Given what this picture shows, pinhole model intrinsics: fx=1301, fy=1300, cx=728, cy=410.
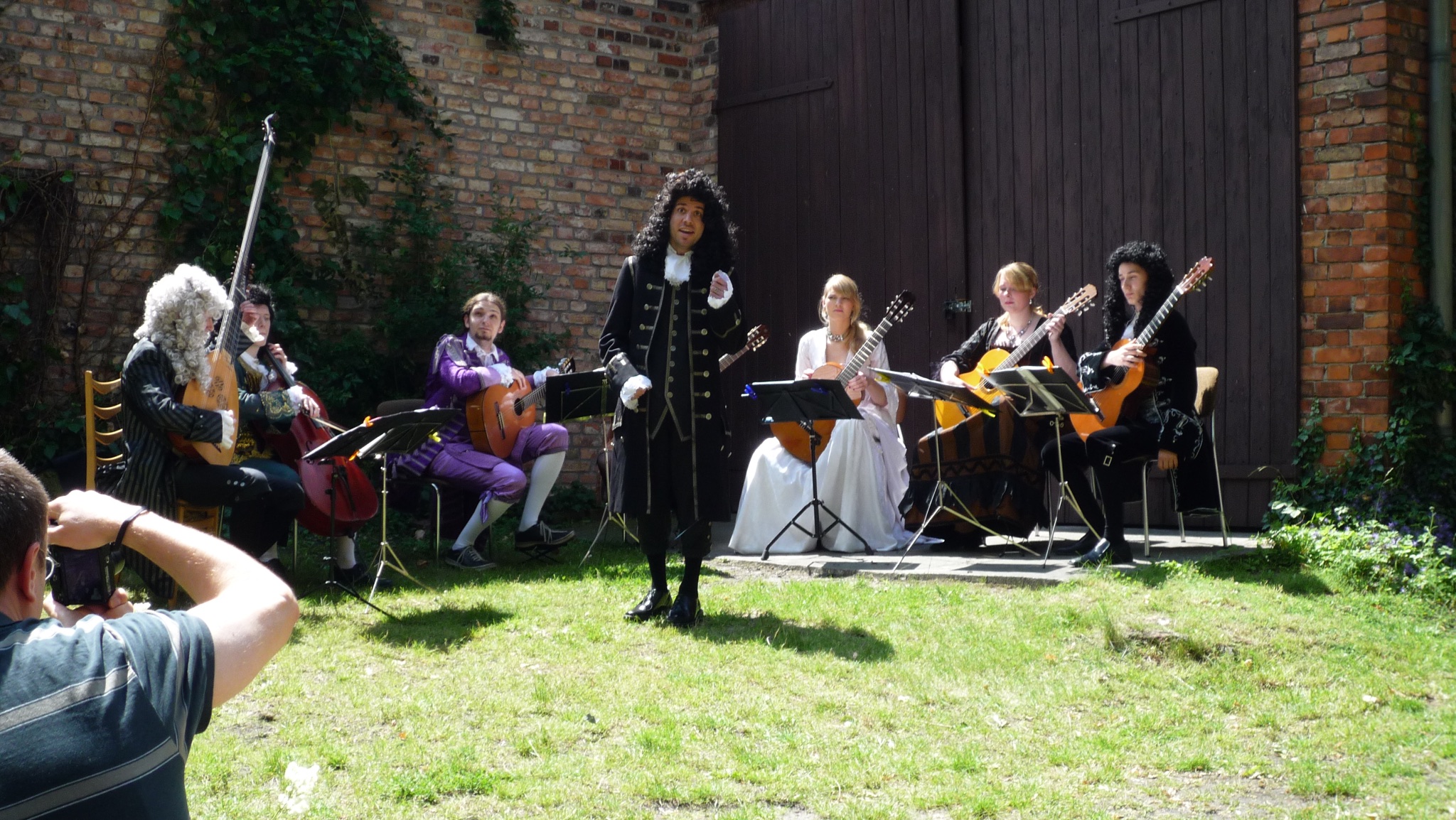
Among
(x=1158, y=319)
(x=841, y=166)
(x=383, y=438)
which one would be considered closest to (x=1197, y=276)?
(x=1158, y=319)

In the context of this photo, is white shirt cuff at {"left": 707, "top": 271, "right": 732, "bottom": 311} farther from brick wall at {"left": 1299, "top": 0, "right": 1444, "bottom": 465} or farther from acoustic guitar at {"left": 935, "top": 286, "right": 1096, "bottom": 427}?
brick wall at {"left": 1299, "top": 0, "right": 1444, "bottom": 465}

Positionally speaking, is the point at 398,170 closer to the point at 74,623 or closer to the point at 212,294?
the point at 212,294

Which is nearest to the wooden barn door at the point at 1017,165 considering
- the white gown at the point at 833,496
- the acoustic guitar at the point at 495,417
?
the white gown at the point at 833,496

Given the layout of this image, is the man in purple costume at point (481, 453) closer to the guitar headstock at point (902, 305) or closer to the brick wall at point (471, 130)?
the brick wall at point (471, 130)

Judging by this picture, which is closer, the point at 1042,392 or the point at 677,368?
the point at 677,368

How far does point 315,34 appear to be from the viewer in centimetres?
860

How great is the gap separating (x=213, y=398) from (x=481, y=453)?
1.79 m

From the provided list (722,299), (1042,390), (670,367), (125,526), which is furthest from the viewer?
(1042,390)

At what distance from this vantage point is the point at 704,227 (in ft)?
17.9

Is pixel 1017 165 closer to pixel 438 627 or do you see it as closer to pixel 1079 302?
pixel 1079 302

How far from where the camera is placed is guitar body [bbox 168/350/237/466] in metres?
5.64

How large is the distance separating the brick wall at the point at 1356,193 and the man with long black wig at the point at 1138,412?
1.05 m

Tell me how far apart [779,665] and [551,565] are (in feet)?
8.90

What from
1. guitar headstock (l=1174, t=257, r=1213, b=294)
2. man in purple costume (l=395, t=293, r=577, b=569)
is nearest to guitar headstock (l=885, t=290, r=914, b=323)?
guitar headstock (l=1174, t=257, r=1213, b=294)
